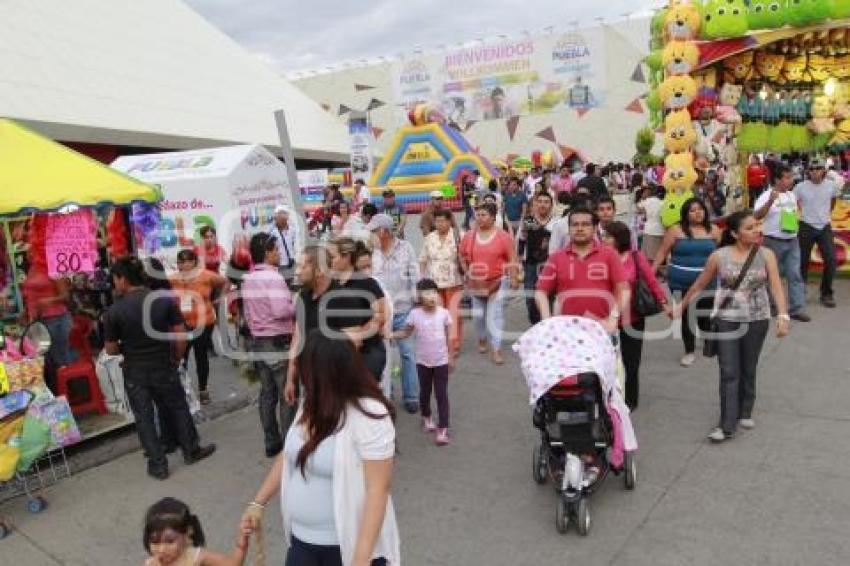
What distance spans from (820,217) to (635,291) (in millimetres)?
4023

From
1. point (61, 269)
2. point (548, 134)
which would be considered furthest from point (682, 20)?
point (548, 134)

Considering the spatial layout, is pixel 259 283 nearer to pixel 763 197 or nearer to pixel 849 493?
pixel 849 493

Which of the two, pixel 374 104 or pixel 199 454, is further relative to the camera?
pixel 374 104

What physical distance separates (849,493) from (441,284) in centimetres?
390

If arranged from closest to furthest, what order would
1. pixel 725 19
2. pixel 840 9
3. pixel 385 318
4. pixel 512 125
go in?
pixel 385 318, pixel 840 9, pixel 725 19, pixel 512 125

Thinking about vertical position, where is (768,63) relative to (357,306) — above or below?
above

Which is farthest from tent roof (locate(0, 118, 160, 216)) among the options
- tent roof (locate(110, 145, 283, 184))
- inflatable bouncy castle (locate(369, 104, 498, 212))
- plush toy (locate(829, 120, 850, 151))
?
inflatable bouncy castle (locate(369, 104, 498, 212))

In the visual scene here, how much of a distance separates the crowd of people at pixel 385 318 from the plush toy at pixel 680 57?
2.66m

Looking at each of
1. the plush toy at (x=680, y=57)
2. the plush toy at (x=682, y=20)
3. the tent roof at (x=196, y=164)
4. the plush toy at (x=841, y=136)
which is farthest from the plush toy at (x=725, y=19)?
the tent roof at (x=196, y=164)

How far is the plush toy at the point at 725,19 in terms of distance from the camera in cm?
979

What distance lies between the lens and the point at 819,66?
1138 cm

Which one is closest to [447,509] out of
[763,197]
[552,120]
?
[763,197]

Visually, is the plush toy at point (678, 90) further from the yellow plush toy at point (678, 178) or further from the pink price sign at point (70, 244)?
the pink price sign at point (70, 244)

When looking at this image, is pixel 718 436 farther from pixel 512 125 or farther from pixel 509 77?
pixel 509 77
